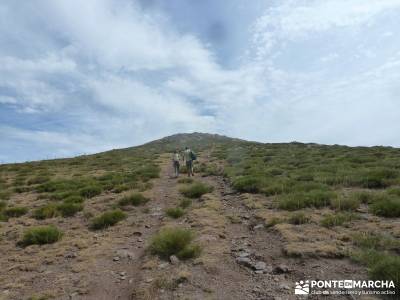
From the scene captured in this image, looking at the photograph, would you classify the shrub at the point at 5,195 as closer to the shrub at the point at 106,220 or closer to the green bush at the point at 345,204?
the shrub at the point at 106,220

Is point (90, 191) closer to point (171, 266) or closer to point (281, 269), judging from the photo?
point (171, 266)

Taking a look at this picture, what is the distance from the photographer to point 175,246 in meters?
7.65

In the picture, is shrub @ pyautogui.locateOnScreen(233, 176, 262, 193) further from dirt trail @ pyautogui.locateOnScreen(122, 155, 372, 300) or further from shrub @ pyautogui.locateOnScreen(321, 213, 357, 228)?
shrub @ pyautogui.locateOnScreen(321, 213, 357, 228)

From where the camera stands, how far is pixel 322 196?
10.5 meters

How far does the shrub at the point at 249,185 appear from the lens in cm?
1398

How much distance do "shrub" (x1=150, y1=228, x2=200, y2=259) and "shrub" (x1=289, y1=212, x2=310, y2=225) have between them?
3.08m

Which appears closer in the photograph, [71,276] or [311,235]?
[71,276]

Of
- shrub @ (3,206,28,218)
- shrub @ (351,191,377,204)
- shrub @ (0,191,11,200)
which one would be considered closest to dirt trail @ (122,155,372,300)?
shrub @ (351,191,377,204)

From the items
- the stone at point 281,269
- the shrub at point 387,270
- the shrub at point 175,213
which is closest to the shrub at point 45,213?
the shrub at point 175,213

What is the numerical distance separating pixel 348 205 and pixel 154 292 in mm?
6679

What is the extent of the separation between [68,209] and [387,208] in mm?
10836

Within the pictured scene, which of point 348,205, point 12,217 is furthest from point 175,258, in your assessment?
point 12,217

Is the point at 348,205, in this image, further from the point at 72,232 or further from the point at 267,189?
the point at 72,232

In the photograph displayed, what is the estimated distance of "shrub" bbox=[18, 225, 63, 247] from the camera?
907cm
